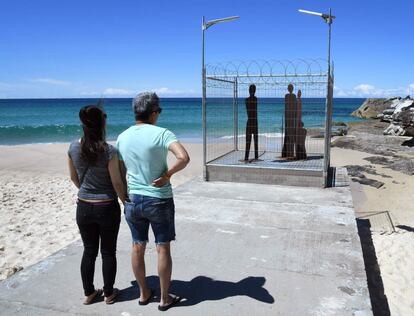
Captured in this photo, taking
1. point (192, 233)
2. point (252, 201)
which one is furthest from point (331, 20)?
point (192, 233)

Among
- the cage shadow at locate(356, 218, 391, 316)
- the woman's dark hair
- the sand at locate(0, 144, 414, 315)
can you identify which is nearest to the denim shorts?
the woman's dark hair

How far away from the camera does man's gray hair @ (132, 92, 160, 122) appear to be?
2.97 meters

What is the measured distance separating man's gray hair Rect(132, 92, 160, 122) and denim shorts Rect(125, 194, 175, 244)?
57 cm

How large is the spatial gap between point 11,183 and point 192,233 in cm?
780

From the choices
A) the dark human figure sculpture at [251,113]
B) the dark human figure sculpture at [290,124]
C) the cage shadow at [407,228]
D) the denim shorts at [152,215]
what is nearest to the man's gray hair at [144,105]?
the denim shorts at [152,215]

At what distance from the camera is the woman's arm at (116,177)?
9.82 ft

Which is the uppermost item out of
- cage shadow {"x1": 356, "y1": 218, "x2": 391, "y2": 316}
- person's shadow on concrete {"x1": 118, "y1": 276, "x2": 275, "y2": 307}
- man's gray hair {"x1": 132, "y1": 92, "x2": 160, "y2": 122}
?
man's gray hair {"x1": 132, "y1": 92, "x2": 160, "y2": 122}

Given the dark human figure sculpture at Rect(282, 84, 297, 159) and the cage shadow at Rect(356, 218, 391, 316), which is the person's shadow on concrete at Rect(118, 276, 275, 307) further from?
the dark human figure sculpture at Rect(282, 84, 297, 159)

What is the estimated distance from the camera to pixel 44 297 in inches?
134

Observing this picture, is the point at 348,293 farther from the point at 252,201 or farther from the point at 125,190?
the point at 252,201

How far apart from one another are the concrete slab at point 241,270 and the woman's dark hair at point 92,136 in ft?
4.01

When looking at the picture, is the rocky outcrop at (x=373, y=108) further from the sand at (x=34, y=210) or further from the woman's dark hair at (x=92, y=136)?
the woman's dark hair at (x=92, y=136)

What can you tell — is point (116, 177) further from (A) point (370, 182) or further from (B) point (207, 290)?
(A) point (370, 182)

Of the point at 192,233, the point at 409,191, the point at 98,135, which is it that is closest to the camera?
the point at 98,135
